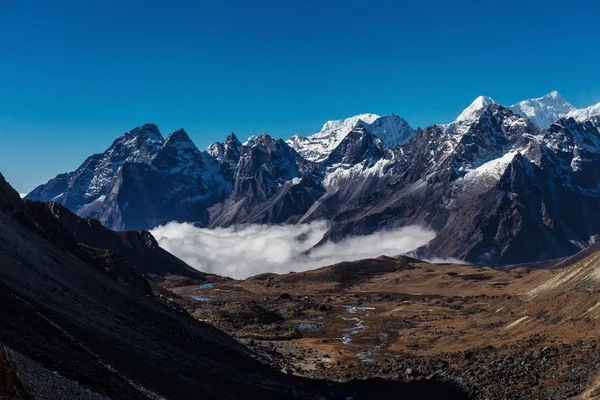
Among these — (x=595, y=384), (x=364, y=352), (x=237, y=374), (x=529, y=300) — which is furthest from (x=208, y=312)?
(x=595, y=384)

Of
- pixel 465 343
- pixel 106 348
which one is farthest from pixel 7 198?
pixel 465 343

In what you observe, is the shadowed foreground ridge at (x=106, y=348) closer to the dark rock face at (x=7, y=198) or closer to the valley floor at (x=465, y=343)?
the dark rock face at (x=7, y=198)

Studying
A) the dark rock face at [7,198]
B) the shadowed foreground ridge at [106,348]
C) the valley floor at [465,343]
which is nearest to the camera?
the shadowed foreground ridge at [106,348]

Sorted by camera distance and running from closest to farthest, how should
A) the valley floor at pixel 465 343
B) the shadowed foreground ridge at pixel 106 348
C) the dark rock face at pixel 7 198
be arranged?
the shadowed foreground ridge at pixel 106 348
the valley floor at pixel 465 343
the dark rock face at pixel 7 198

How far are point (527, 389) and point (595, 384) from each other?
823 centimetres

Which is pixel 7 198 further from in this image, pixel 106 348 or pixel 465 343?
pixel 465 343

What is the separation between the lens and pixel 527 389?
211 ft

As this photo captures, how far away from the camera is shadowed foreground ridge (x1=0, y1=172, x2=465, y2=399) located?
48875 mm

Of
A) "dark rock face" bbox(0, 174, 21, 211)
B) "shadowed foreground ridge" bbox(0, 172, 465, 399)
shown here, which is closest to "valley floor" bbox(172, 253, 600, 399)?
"shadowed foreground ridge" bbox(0, 172, 465, 399)

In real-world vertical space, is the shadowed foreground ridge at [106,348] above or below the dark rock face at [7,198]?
below

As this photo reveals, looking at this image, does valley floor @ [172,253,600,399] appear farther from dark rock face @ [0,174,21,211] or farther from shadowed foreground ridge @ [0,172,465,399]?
dark rock face @ [0,174,21,211]

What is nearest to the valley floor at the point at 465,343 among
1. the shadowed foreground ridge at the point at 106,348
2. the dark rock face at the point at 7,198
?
the shadowed foreground ridge at the point at 106,348

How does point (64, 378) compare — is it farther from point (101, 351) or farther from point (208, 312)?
point (208, 312)

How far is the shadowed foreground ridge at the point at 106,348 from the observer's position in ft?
160
